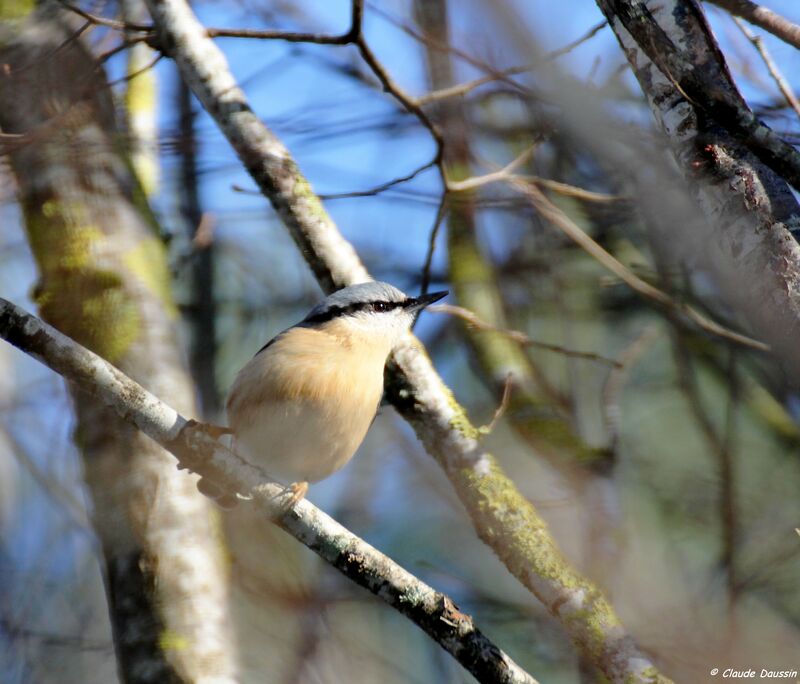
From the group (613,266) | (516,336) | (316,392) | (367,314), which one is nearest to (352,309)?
(367,314)

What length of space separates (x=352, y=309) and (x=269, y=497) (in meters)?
1.08

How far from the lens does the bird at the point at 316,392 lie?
2.83 m

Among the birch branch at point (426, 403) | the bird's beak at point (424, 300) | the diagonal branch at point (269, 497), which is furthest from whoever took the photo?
the bird's beak at point (424, 300)

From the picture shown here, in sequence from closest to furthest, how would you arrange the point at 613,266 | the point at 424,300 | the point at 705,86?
the point at 705,86 < the point at 613,266 < the point at 424,300

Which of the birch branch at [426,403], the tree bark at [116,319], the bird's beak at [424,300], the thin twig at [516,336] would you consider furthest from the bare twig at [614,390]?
the tree bark at [116,319]

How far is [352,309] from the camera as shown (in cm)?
316

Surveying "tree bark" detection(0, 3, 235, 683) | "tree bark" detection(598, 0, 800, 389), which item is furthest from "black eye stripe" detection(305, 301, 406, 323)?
"tree bark" detection(598, 0, 800, 389)

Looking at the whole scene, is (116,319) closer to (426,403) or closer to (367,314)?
(367,314)

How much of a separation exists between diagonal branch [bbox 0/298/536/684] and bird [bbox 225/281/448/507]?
1.52 feet

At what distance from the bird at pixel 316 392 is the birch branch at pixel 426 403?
10 centimetres

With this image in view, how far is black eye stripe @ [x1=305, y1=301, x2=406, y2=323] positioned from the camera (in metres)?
3.15

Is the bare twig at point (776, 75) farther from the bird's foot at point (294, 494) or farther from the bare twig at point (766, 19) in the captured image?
the bird's foot at point (294, 494)

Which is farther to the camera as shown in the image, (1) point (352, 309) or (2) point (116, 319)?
(2) point (116, 319)

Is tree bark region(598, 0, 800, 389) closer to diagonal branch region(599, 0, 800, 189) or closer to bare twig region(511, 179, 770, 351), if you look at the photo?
diagonal branch region(599, 0, 800, 189)
